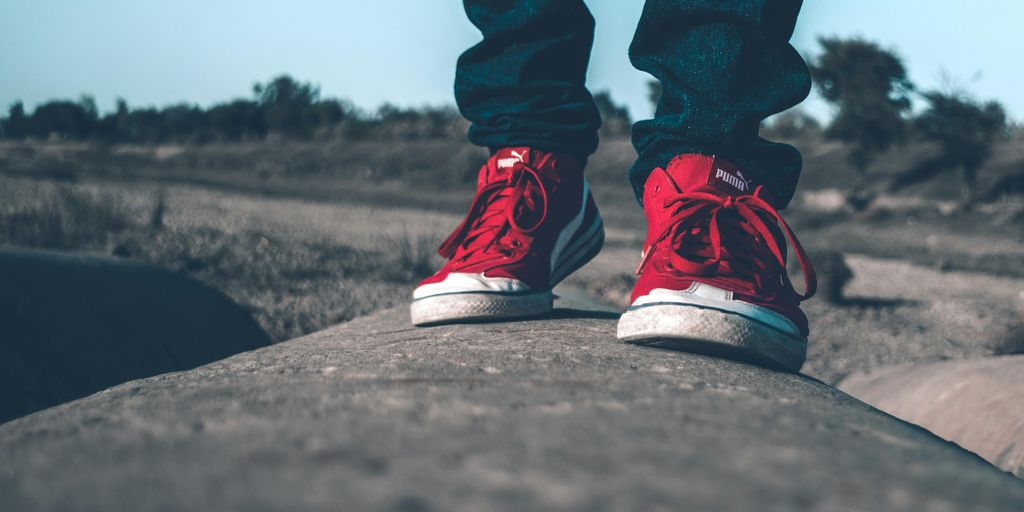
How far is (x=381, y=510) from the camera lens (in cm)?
56

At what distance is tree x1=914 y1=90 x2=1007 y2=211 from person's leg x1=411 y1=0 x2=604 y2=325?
37.0ft

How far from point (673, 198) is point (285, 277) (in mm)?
1996

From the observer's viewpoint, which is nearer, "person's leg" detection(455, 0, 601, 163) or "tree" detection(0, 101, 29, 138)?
"person's leg" detection(455, 0, 601, 163)

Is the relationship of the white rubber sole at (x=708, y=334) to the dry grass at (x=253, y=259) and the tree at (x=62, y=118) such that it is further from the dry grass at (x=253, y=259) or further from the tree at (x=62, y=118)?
the tree at (x=62, y=118)

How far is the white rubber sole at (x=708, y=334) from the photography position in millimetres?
1240

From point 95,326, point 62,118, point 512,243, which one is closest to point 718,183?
point 512,243

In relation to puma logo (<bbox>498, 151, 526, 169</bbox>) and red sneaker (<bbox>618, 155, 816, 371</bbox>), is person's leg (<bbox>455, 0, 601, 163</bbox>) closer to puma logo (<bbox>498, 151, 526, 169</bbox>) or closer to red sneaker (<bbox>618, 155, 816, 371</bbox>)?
puma logo (<bbox>498, 151, 526, 169</bbox>)

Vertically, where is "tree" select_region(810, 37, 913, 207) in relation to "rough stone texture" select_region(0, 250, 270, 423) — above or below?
above

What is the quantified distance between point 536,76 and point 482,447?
1.28 metres

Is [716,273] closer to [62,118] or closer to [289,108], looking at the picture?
[62,118]

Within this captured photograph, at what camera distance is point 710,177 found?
1461 mm

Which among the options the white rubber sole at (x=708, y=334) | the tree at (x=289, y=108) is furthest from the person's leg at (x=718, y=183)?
the tree at (x=289, y=108)

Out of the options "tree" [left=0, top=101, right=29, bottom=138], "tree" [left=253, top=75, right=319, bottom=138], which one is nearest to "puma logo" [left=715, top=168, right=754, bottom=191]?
"tree" [left=0, top=101, right=29, bottom=138]

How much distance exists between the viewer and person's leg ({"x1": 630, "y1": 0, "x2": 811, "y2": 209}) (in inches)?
59.1
